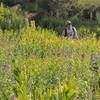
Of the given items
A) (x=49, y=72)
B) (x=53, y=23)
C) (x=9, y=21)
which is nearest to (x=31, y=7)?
(x=53, y=23)

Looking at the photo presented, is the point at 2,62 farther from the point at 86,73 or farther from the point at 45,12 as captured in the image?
the point at 45,12

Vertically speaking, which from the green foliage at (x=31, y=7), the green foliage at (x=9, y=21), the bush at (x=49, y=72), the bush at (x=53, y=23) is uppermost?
the bush at (x=49, y=72)

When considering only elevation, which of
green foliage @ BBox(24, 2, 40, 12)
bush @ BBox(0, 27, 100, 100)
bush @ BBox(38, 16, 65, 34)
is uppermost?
bush @ BBox(0, 27, 100, 100)

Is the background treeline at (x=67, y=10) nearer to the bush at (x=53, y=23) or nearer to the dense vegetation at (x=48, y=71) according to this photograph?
the bush at (x=53, y=23)

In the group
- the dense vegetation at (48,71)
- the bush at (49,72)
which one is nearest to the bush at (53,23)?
the dense vegetation at (48,71)

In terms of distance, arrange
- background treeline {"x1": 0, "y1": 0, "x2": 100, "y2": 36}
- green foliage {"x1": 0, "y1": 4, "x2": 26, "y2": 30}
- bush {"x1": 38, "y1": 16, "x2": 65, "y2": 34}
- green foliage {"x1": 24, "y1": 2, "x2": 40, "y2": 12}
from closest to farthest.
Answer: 1. green foliage {"x1": 0, "y1": 4, "x2": 26, "y2": 30}
2. bush {"x1": 38, "y1": 16, "x2": 65, "y2": 34}
3. background treeline {"x1": 0, "y1": 0, "x2": 100, "y2": 36}
4. green foliage {"x1": 24, "y1": 2, "x2": 40, "y2": 12}

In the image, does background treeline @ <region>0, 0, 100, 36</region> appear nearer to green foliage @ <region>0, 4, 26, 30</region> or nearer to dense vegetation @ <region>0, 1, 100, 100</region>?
green foliage @ <region>0, 4, 26, 30</region>

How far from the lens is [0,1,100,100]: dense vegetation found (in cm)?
455

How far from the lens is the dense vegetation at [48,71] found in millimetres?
4555

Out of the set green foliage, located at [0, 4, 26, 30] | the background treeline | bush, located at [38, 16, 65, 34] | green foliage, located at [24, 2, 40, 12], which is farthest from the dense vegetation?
green foliage, located at [24, 2, 40, 12]

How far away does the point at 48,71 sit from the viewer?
23.9 ft

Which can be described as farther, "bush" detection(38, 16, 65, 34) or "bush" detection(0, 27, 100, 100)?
"bush" detection(38, 16, 65, 34)

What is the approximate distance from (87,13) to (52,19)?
4.78 m

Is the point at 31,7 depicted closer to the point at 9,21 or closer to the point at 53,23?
the point at 53,23
